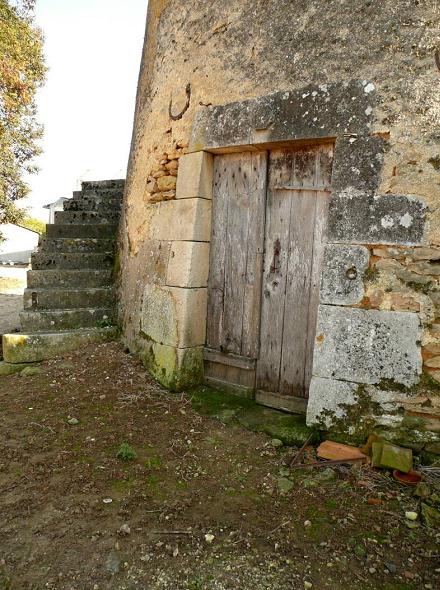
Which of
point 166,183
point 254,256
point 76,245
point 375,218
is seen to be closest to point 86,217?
point 76,245

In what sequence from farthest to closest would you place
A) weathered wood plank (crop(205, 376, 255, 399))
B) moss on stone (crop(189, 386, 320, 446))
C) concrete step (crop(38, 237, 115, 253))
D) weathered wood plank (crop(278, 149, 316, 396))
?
concrete step (crop(38, 237, 115, 253)) → weathered wood plank (crop(205, 376, 255, 399)) → weathered wood plank (crop(278, 149, 316, 396)) → moss on stone (crop(189, 386, 320, 446))

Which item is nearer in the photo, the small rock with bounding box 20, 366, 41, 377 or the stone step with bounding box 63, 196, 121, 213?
the small rock with bounding box 20, 366, 41, 377

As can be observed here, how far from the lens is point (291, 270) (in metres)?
3.42

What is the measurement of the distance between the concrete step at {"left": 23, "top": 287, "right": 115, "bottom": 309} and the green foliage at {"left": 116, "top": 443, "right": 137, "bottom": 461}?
2.64m

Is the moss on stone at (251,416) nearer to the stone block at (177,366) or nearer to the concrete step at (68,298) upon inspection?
the stone block at (177,366)

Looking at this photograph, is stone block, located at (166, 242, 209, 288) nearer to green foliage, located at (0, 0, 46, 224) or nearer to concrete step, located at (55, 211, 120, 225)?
concrete step, located at (55, 211, 120, 225)

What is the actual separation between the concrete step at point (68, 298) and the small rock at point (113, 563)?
3.52m

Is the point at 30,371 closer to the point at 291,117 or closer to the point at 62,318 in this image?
the point at 62,318

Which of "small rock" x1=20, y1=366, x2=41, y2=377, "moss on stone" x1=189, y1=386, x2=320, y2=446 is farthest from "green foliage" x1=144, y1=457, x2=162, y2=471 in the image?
"small rock" x1=20, y1=366, x2=41, y2=377

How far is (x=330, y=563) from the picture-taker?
6.45ft

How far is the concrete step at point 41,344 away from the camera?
4402mm

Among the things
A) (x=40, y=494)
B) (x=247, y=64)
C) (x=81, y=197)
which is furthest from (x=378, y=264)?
(x=81, y=197)

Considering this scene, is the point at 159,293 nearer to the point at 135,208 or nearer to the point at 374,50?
the point at 135,208

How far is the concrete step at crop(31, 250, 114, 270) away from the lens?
17.6 feet
